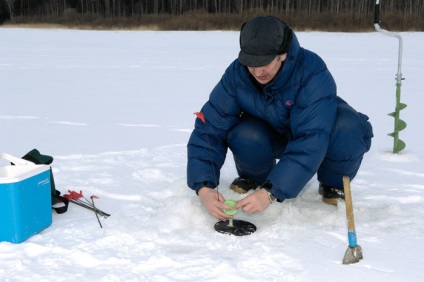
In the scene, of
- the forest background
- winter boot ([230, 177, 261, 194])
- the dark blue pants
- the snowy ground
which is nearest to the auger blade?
the snowy ground

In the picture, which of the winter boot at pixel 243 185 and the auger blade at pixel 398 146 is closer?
the winter boot at pixel 243 185

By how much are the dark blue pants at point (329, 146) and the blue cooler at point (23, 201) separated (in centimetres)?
89

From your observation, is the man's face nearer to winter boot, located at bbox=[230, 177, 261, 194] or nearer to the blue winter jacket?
the blue winter jacket

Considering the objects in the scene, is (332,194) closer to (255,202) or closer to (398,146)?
(255,202)

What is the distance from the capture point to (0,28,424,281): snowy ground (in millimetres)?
1792

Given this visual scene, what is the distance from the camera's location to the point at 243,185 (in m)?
2.59

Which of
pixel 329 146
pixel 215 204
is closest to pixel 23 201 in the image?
pixel 215 204

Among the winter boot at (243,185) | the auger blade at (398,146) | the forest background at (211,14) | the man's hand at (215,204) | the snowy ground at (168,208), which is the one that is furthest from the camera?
the forest background at (211,14)

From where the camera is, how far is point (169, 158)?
329 cm

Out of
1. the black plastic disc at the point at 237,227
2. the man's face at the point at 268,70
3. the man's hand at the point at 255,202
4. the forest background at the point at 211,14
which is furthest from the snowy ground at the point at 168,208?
the forest background at the point at 211,14

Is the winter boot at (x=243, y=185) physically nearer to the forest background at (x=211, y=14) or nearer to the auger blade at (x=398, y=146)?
the auger blade at (x=398, y=146)

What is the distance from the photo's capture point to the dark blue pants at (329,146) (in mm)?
2213

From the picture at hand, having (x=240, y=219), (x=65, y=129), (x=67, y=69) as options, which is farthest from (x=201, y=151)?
(x=67, y=69)

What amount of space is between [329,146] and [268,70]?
19.4 inches
